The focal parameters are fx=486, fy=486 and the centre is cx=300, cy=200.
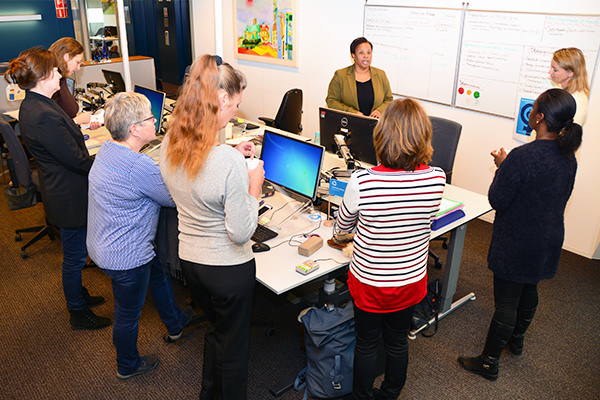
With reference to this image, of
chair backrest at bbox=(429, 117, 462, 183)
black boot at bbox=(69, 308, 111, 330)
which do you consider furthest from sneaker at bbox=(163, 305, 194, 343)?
chair backrest at bbox=(429, 117, 462, 183)

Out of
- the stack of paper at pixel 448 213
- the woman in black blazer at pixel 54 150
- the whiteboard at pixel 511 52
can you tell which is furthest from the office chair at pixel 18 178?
the whiteboard at pixel 511 52

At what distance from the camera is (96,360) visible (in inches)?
108

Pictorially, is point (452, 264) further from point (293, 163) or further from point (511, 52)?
point (511, 52)

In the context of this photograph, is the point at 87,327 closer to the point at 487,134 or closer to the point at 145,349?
the point at 145,349

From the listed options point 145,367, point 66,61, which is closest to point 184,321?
point 145,367

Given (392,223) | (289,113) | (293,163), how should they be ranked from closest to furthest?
1. (392,223)
2. (293,163)
3. (289,113)

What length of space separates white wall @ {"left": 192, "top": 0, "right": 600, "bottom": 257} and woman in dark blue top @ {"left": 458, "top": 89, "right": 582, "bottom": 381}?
1670 mm

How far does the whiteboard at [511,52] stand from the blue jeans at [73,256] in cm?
345

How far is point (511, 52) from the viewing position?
4086 mm

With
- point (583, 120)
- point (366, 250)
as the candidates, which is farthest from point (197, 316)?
point (583, 120)

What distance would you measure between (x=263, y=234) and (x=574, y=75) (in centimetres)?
245

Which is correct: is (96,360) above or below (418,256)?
below

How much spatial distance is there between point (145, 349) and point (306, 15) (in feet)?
14.1

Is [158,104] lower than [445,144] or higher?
higher
